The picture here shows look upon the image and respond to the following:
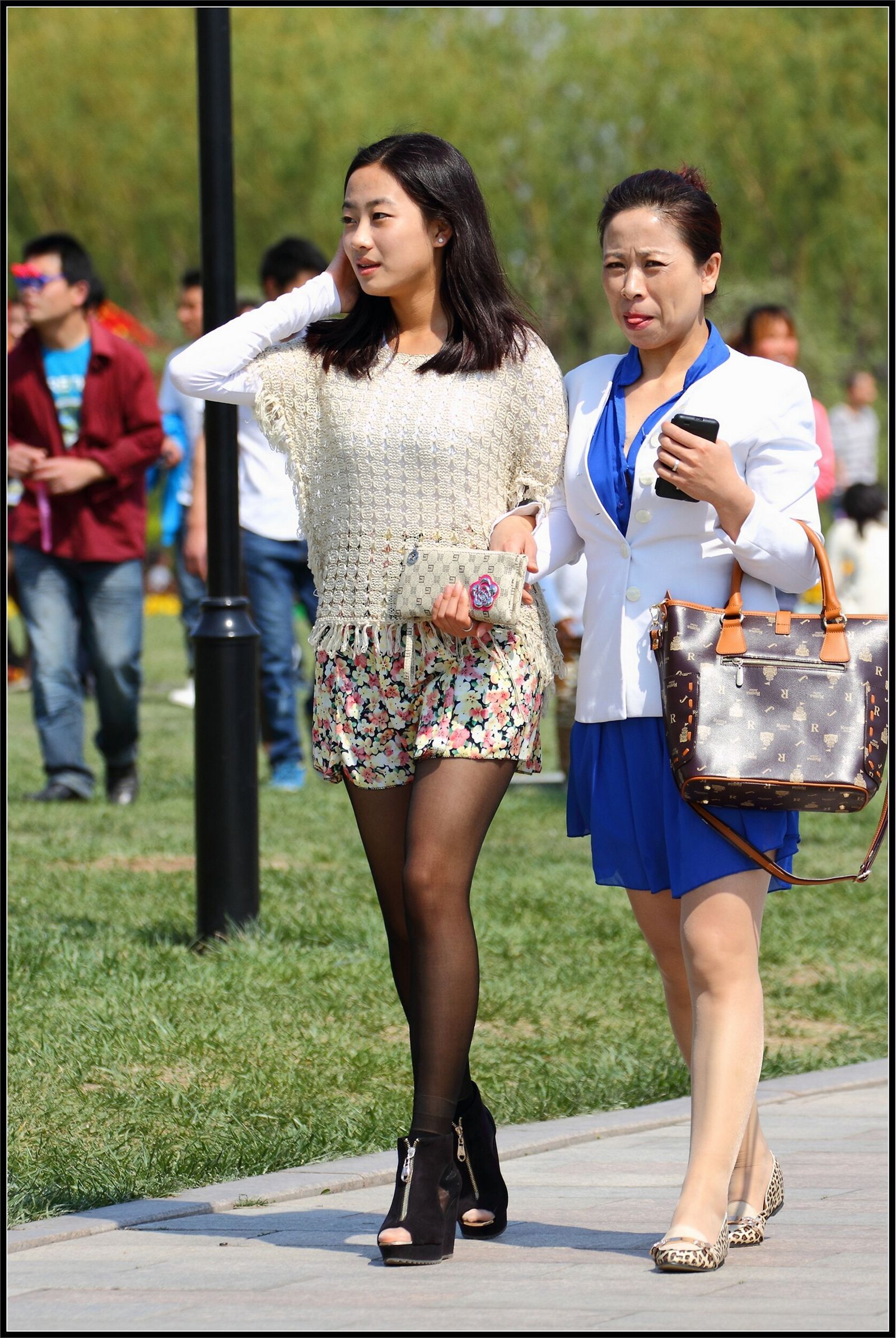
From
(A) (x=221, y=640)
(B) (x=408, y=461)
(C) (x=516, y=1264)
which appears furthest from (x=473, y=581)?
(A) (x=221, y=640)

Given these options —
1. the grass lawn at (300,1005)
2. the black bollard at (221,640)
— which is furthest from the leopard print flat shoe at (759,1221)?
the black bollard at (221,640)

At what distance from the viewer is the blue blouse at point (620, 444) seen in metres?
3.69

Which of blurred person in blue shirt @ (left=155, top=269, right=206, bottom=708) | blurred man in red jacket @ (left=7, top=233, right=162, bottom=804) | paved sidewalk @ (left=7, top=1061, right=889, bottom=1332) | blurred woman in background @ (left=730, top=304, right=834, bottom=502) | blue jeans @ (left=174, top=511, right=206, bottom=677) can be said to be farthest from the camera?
blue jeans @ (left=174, top=511, right=206, bottom=677)

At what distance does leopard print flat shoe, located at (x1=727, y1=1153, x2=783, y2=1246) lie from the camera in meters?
3.65

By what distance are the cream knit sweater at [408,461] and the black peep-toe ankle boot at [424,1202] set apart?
90 cm

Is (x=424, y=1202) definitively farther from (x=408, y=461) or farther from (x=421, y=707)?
(x=408, y=461)

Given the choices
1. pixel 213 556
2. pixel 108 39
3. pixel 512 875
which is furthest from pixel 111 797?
pixel 108 39

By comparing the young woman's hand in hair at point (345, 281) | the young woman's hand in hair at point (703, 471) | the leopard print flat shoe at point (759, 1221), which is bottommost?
the leopard print flat shoe at point (759, 1221)

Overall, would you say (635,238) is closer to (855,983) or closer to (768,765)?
(768,765)

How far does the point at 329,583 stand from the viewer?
12.8ft

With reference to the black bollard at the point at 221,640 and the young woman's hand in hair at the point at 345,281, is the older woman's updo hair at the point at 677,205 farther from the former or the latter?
the black bollard at the point at 221,640

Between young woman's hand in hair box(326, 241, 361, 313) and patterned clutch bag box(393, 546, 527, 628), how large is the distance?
58cm

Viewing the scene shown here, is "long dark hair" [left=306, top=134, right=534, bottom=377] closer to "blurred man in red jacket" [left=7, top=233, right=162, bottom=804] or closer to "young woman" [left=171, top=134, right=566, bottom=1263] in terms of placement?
"young woman" [left=171, top=134, right=566, bottom=1263]

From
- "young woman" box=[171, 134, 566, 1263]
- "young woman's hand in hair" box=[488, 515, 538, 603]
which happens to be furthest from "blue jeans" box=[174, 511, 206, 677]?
"young woman's hand in hair" box=[488, 515, 538, 603]
